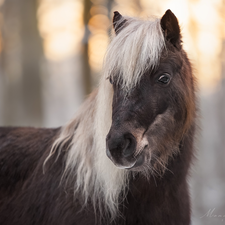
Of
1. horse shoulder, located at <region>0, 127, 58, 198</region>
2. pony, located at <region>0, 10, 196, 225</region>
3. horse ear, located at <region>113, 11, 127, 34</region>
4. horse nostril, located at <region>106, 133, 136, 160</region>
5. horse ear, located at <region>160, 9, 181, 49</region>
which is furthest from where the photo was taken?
horse shoulder, located at <region>0, 127, 58, 198</region>

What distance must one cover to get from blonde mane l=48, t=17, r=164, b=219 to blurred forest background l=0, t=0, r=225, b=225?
2.12m

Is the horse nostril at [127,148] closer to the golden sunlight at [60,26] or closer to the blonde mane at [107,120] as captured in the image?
the blonde mane at [107,120]

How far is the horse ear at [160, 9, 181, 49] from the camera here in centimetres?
182

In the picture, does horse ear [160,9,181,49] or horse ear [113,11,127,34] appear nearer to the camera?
horse ear [160,9,181,49]

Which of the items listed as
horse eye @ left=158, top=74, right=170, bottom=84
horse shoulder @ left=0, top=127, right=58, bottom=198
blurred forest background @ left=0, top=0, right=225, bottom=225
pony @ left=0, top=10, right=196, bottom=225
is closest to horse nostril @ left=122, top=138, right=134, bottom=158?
pony @ left=0, top=10, right=196, bottom=225

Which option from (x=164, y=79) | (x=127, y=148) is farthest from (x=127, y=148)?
(x=164, y=79)

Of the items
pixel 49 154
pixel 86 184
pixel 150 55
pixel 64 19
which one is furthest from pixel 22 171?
pixel 64 19

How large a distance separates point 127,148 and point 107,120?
15.9 inches

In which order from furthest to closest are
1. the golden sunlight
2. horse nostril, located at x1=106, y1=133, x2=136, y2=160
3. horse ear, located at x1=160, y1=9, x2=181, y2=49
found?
the golden sunlight, horse ear, located at x1=160, y1=9, x2=181, y2=49, horse nostril, located at x1=106, y1=133, x2=136, y2=160

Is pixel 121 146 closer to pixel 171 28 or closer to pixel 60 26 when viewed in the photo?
pixel 171 28

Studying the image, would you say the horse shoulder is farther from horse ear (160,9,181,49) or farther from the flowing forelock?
horse ear (160,9,181,49)

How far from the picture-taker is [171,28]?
187 centimetres

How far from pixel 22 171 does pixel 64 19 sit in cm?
509

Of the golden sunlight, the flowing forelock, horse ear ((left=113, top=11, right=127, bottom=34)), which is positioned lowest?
the flowing forelock
